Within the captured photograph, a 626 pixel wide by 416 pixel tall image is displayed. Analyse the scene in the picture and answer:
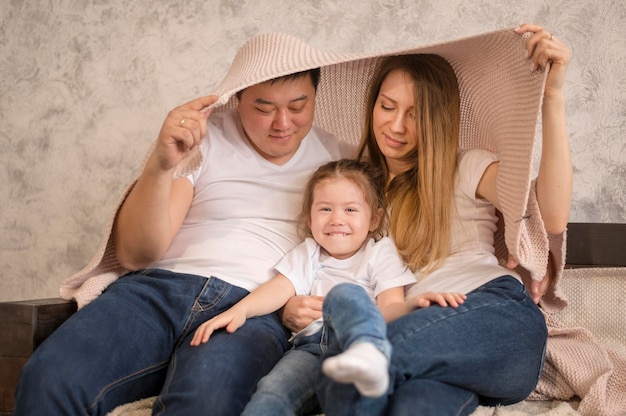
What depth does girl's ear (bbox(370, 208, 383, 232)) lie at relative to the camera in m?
1.69

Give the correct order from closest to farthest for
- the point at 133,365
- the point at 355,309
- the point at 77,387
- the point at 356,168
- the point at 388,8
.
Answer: the point at 355,309 < the point at 77,387 < the point at 133,365 < the point at 356,168 < the point at 388,8

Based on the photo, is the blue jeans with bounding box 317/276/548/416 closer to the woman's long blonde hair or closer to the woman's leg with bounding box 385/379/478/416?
the woman's leg with bounding box 385/379/478/416

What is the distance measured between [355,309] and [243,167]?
0.64 m

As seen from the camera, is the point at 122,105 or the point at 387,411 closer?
the point at 387,411

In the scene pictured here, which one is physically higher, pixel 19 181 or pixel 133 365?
pixel 19 181

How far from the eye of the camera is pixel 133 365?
1.43 meters

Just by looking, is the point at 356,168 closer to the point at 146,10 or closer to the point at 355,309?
the point at 355,309

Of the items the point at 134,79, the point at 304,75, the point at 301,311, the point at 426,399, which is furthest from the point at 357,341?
the point at 134,79

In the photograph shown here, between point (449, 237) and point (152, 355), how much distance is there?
0.66m

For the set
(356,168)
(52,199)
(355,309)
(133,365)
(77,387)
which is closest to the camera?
(355,309)

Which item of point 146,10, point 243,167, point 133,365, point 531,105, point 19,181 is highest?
point 146,10

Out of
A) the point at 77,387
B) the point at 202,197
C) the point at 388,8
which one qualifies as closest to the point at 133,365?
the point at 77,387

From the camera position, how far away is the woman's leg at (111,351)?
131cm

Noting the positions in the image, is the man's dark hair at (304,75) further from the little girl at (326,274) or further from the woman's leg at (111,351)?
the woman's leg at (111,351)
